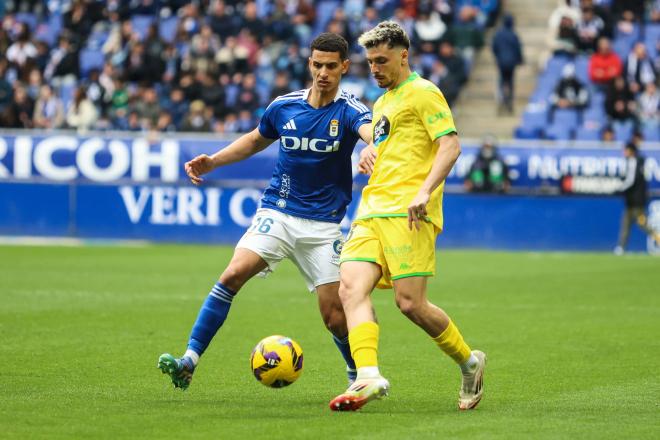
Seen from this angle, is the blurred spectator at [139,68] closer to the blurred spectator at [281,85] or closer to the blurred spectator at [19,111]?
the blurred spectator at [19,111]

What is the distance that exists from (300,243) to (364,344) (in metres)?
1.28

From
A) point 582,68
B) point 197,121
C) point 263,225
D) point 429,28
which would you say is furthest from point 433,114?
point 429,28

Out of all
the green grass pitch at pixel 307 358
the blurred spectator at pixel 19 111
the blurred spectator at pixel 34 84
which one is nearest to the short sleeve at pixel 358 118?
the green grass pitch at pixel 307 358

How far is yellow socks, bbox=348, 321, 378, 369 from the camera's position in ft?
23.9

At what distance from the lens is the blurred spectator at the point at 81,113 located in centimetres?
2725

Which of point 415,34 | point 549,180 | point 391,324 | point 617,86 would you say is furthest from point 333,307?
point 415,34

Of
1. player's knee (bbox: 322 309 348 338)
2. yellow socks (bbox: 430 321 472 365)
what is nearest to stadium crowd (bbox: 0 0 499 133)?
player's knee (bbox: 322 309 348 338)

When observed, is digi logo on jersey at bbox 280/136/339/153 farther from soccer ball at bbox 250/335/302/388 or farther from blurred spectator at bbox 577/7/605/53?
blurred spectator at bbox 577/7/605/53

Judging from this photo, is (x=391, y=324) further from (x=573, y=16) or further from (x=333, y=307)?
(x=573, y=16)

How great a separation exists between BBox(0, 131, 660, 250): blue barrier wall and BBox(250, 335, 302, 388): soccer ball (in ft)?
51.8

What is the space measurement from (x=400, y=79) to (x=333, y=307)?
1613 mm

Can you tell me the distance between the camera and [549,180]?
78.3 feet

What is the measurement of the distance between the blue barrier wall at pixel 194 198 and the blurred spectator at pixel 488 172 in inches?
8.7

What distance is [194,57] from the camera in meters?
28.4
